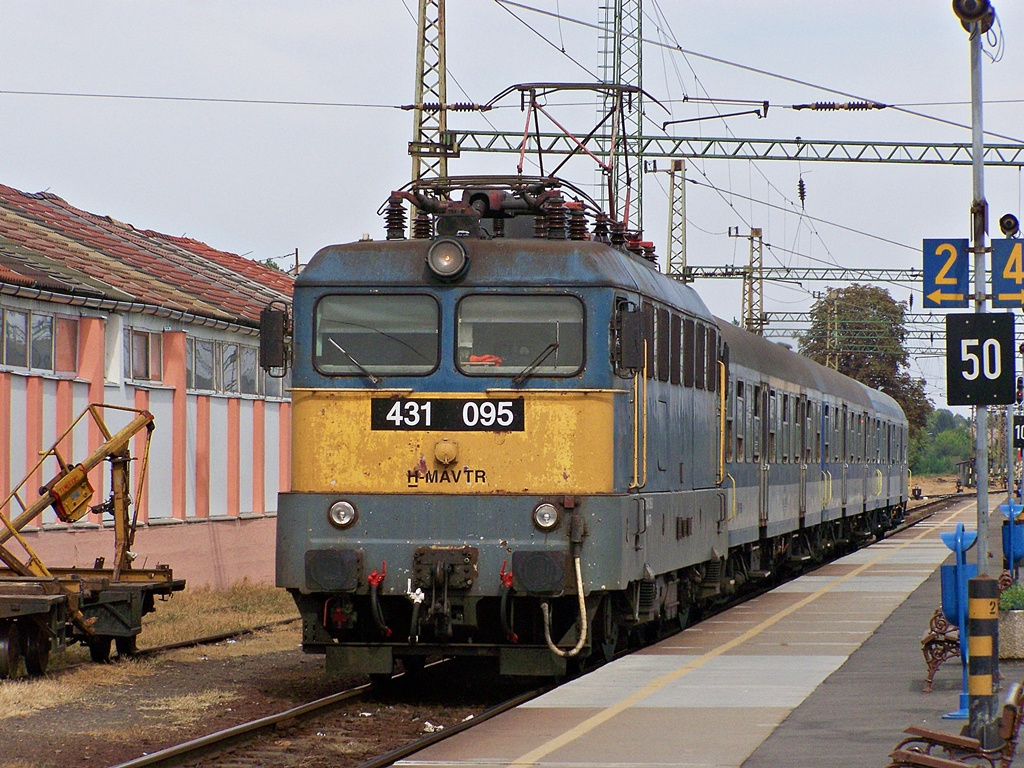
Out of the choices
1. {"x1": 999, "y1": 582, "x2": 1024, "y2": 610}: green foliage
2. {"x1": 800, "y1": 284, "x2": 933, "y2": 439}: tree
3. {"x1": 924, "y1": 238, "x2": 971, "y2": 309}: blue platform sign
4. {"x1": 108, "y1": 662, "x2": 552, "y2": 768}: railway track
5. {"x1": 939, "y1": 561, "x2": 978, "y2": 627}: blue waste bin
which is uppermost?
{"x1": 800, "y1": 284, "x2": 933, "y2": 439}: tree

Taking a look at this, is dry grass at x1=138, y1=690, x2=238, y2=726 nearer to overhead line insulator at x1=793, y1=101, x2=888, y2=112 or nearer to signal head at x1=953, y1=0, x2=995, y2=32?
signal head at x1=953, y1=0, x2=995, y2=32

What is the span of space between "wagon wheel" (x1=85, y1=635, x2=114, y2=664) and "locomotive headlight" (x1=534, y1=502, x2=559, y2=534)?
15.5 ft

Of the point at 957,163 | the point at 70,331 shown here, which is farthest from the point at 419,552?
the point at 957,163

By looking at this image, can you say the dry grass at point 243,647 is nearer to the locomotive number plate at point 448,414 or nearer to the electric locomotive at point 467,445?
the electric locomotive at point 467,445

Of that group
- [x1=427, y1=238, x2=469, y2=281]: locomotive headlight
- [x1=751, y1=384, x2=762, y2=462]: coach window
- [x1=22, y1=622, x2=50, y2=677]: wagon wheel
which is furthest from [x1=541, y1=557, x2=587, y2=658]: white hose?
[x1=751, y1=384, x2=762, y2=462]: coach window

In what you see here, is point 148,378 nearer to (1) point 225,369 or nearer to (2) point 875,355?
(1) point 225,369

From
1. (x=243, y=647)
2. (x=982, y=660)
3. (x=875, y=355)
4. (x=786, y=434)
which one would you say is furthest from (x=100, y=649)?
(x=875, y=355)

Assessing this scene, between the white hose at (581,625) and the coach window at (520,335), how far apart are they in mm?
1425

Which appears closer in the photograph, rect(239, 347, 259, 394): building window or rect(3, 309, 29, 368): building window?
rect(3, 309, 29, 368): building window

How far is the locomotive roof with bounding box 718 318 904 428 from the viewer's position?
19.1 m

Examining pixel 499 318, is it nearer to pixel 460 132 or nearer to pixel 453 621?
pixel 453 621

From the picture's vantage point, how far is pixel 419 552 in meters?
11.7

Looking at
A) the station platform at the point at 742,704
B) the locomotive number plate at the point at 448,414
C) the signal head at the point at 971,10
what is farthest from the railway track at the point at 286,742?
the signal head at the point at 971,10

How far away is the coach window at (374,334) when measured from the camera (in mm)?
12133
